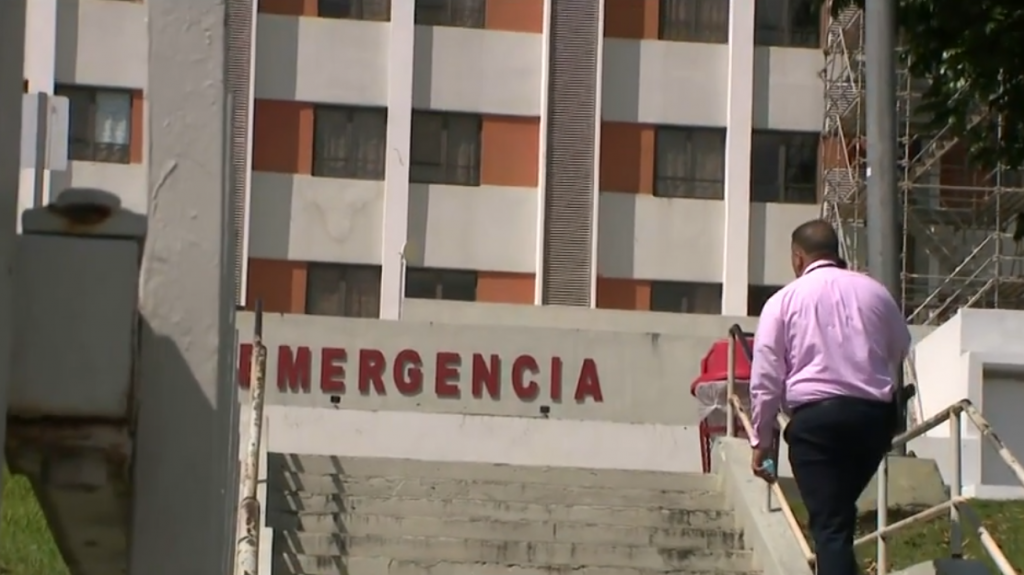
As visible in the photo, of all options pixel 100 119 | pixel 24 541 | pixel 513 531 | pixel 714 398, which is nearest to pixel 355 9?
pixel 100 119

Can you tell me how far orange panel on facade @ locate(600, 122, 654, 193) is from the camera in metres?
32.9

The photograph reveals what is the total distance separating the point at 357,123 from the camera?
3266 cm

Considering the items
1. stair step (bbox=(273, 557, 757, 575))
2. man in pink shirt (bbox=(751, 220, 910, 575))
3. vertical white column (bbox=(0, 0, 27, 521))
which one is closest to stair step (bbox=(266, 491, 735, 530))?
stair step (bbox=(273, 557, 757, 575))

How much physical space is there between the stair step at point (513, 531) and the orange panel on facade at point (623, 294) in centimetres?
2152

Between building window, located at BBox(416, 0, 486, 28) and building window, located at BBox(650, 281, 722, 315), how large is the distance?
5.62 metres

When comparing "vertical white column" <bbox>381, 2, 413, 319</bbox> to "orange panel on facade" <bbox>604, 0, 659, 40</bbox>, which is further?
"orange panel on facade" <bbox>604, 0, 659, 40</bbox>

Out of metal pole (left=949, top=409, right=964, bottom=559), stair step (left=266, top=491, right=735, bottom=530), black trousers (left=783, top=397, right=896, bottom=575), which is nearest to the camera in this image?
black trousers (left=783, top=397, right=896, bottom=575)

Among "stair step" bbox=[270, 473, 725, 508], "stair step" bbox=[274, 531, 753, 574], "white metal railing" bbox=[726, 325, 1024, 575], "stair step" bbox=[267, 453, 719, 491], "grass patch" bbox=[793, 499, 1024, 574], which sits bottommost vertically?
"stair step" bbox=[274, 531, 753, 574]

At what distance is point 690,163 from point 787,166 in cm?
187

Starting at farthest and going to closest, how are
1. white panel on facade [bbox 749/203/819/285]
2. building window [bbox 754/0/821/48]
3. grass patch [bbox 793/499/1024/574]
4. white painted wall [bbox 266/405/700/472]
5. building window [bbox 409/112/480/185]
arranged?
building window [bbox 754/0/821/48] → white panel on facade [bbox 749/203/819/285] → building window [bbox 409/112/480/185] → white painted wall [bbox 266/405/700/472] → grass patch [bbox 793/499/1024/574]

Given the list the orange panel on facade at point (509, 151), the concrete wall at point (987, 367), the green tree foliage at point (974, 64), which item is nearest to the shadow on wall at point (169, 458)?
the green tree foliage at point (974, 64)

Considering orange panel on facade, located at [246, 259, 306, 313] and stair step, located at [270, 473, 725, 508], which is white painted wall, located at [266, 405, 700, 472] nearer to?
stair step, located at [270, 473, 725, 508]

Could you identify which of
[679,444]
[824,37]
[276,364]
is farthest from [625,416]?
[824,37]

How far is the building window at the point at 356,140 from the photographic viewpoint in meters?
32.6
